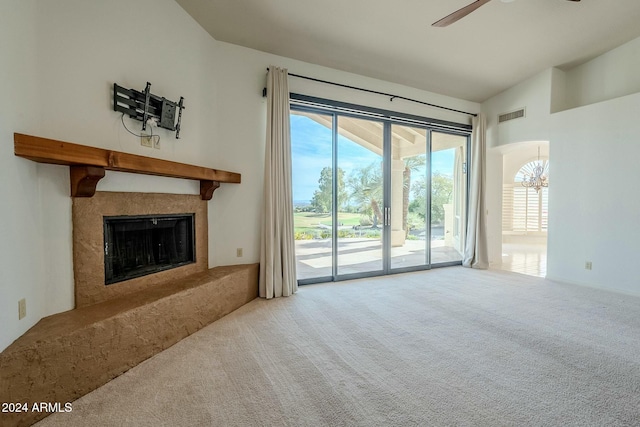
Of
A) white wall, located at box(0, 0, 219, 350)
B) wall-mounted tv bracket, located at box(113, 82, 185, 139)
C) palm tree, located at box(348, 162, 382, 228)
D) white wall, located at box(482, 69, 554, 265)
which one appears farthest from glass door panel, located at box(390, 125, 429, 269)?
white wall, located at box(0, 0, 219, 350)

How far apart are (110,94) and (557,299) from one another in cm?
538

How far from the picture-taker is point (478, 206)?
5.38 meters

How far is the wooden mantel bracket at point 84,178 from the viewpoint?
1931mm

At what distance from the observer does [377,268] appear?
15.7 feet

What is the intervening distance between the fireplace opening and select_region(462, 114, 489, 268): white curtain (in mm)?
4905

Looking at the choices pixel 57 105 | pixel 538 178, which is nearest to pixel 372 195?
pixel 57 105

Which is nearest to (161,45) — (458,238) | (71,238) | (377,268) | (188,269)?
(71,238)

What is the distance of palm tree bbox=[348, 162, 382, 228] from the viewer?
14.7ft

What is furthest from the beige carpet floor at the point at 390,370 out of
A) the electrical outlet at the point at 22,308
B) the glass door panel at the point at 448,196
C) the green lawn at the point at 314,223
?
the glass door panel at the point at 448,196

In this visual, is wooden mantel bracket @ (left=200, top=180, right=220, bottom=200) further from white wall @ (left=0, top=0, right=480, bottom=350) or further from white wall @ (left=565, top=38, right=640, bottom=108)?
white wall @ (left=565, top=38, right=640, bottom=108)

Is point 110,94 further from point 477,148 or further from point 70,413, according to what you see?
point 477,148

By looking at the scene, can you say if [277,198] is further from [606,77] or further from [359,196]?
[606,77]

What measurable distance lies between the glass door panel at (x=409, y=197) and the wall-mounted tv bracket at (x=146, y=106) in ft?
11.1

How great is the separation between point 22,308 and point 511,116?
6.82 metres
